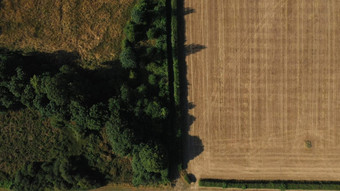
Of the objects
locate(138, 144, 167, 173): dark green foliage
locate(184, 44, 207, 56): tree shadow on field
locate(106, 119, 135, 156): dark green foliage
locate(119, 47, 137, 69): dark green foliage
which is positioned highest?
locate(184, 44, 207, 56): tree shadow on field

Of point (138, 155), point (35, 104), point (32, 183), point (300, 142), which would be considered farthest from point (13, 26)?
Answer: point (300, 142)

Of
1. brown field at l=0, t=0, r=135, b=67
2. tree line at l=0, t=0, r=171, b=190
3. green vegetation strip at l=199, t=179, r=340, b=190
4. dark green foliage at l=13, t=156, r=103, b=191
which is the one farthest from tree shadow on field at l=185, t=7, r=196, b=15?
dark green foliage at l=13, t=156, r=103, b=191

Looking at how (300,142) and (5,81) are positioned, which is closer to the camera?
(5,81)

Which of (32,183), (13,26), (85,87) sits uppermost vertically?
(13,26)

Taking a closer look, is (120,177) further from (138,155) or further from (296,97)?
(296,97)

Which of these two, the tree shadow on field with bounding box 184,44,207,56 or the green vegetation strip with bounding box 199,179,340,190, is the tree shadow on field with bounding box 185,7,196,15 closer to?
the tree shadow on field with bounding box 184,44,207,56

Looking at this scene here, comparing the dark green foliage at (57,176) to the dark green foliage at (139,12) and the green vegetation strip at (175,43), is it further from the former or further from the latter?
the dark green foliage at (139,12)

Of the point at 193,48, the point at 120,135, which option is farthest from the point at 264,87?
the point at 120,135

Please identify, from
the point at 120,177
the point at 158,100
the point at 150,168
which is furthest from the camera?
the point at 120,177
